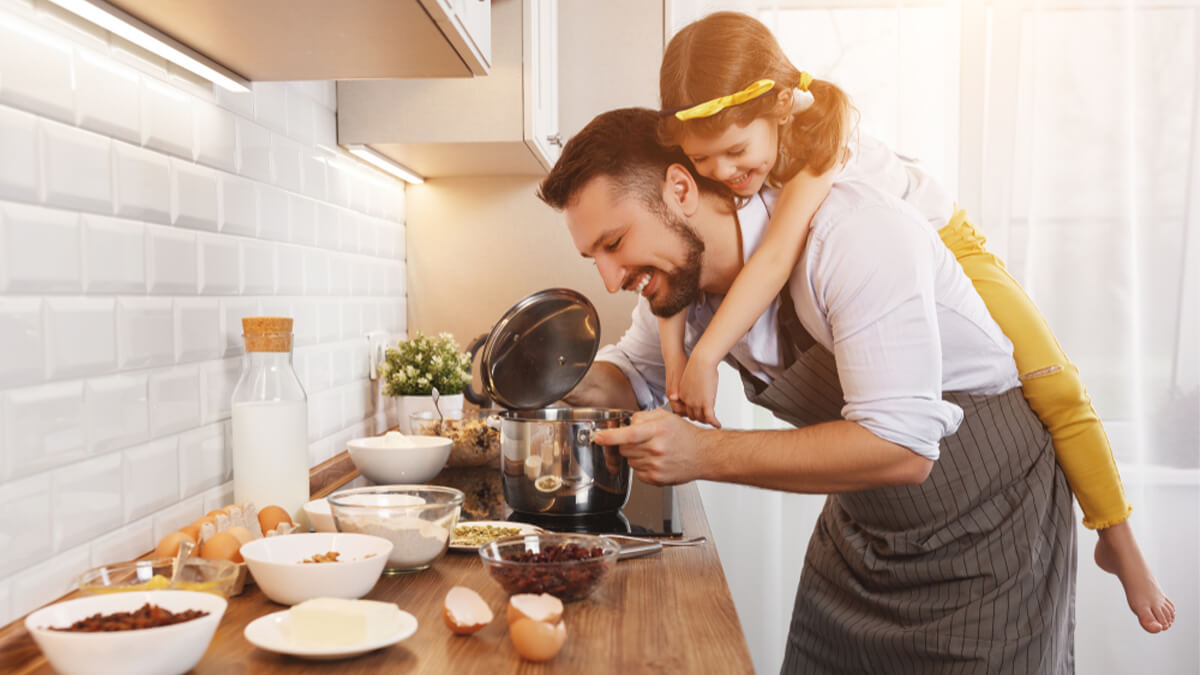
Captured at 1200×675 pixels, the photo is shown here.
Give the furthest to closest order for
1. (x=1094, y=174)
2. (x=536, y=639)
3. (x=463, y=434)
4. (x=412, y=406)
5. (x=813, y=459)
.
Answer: (x=1094, y=174) < (x=412, y=406) < (x=463, y=434) < (x=813, y=459) < (x=536, y=639)

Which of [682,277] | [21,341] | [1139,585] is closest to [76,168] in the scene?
[21,341]

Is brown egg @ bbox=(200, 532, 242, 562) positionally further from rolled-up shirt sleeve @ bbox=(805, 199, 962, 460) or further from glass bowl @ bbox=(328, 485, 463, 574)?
rolled-up shirt sleeve @ bbox=(805, 199, 962, 460)

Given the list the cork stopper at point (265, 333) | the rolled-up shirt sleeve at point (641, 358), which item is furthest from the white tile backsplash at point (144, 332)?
the rolled-up shirt sleeve at point (641, 358)

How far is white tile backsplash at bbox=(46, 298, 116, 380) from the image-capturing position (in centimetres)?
93

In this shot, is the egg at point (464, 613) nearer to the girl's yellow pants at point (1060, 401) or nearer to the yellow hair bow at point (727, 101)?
the yellow hair bow at point (727, 101)

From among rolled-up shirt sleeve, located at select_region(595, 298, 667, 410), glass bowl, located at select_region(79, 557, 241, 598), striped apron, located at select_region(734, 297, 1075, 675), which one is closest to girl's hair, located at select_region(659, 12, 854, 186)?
striped apron, located at select_region(734, 297, 1075, 675)

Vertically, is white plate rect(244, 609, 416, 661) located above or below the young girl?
below

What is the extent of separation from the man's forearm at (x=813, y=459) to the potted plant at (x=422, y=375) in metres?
0.89

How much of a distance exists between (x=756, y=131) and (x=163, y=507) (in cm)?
98

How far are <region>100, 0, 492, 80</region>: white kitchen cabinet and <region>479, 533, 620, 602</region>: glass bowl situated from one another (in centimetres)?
66

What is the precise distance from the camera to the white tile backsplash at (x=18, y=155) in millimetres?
855

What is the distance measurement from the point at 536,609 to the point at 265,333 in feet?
2.12

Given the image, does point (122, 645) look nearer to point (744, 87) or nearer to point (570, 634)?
point (570, 634)

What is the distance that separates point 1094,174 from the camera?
2438 mm
